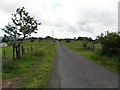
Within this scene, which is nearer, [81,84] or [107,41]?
[81,84]

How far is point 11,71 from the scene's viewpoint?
667 inches

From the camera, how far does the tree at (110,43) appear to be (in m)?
24.8

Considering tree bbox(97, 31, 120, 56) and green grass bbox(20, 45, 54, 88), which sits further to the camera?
tree bbox(97, 31, 120, 56)

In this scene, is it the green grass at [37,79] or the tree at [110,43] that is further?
the tree at [110,43]

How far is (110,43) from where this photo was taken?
84.5ft

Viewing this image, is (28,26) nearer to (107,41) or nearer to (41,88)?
(107,41)

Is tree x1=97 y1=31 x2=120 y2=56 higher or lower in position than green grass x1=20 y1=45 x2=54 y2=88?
higher

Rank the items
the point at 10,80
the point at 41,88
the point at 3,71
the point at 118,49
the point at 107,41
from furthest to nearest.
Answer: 1. the point at 107,41
2. the point at 118,49
3. the point at 3,71
4. the point at 10,80
5. the point at 41,88

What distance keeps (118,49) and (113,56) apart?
1119mm

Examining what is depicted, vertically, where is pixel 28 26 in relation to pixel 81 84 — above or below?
above

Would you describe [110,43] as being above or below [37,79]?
above

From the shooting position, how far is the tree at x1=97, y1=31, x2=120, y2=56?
24839 mm

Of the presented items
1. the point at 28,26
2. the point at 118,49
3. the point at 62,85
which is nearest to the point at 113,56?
the point at 118,49

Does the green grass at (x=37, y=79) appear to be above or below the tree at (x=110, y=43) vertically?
below
